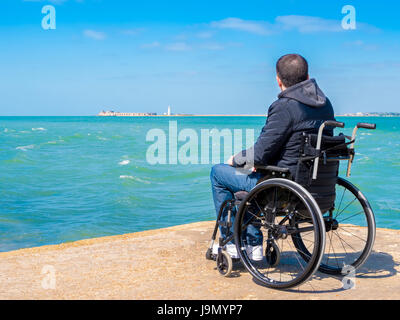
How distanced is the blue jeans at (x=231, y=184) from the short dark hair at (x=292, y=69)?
0.73m

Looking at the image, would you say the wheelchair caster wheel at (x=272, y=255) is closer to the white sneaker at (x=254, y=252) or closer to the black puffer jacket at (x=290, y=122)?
the white sneaker at (x=254, y=252)

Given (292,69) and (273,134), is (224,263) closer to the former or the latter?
(273,134)

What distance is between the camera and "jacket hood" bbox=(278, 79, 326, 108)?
3.38 metres

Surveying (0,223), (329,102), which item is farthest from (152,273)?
(0,223)

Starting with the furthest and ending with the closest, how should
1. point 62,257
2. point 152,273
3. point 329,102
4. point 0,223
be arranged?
point 0,223 → point 62,257 → point 152,273 → point 329,102

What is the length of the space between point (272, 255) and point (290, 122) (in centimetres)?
133

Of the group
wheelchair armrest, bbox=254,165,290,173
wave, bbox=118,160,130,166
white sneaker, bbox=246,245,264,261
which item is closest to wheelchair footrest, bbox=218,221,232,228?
white sneaker, bbox=246,245,264,261

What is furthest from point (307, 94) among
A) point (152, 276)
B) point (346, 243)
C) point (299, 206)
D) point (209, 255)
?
point (346, 243)

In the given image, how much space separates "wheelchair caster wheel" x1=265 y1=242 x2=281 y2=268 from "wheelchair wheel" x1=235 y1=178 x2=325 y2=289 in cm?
17

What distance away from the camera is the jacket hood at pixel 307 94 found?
3383 millimetres
